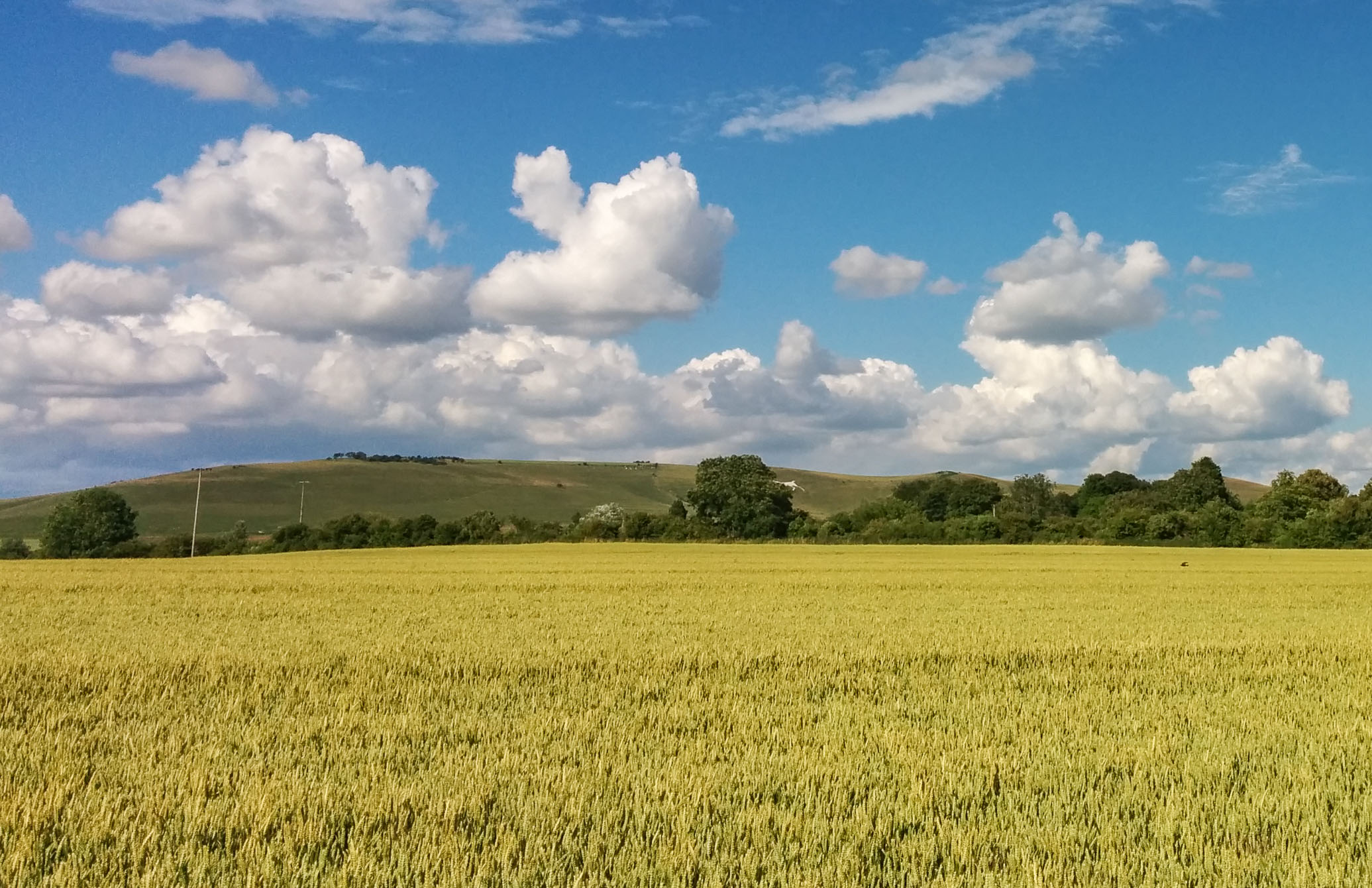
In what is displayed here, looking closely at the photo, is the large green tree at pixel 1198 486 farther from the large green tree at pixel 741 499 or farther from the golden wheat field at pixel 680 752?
the golden wheat field at pixel 680 752

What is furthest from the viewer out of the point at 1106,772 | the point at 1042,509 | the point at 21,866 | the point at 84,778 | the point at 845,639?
the point at 1042,509

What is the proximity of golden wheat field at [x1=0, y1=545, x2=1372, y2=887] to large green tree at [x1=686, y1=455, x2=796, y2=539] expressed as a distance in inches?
3291

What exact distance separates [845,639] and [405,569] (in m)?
31.6

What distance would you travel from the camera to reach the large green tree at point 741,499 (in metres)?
106

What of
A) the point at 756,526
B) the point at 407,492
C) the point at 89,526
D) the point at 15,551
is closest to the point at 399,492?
the point at 407,492

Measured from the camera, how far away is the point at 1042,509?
16200 cm

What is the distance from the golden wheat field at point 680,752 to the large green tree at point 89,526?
303 ft

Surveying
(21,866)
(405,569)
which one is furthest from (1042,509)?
(21,866)

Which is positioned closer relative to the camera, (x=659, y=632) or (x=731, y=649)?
(x=731, y=649)

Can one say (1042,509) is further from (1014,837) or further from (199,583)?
(1014,837)

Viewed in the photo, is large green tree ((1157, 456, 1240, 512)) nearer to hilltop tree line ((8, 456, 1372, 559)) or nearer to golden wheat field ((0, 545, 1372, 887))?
hilltop tree line ((8, 456, 1372, 559))

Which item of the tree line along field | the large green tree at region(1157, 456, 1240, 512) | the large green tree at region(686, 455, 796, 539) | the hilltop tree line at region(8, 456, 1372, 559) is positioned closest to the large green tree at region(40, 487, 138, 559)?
the hilltop tree line at region(8, 456, 1372, 559)

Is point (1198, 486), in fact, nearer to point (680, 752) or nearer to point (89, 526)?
point (89, 526)

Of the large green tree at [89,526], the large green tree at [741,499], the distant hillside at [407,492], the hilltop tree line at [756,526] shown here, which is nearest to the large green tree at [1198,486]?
the hilltop tree line at [756,526]
